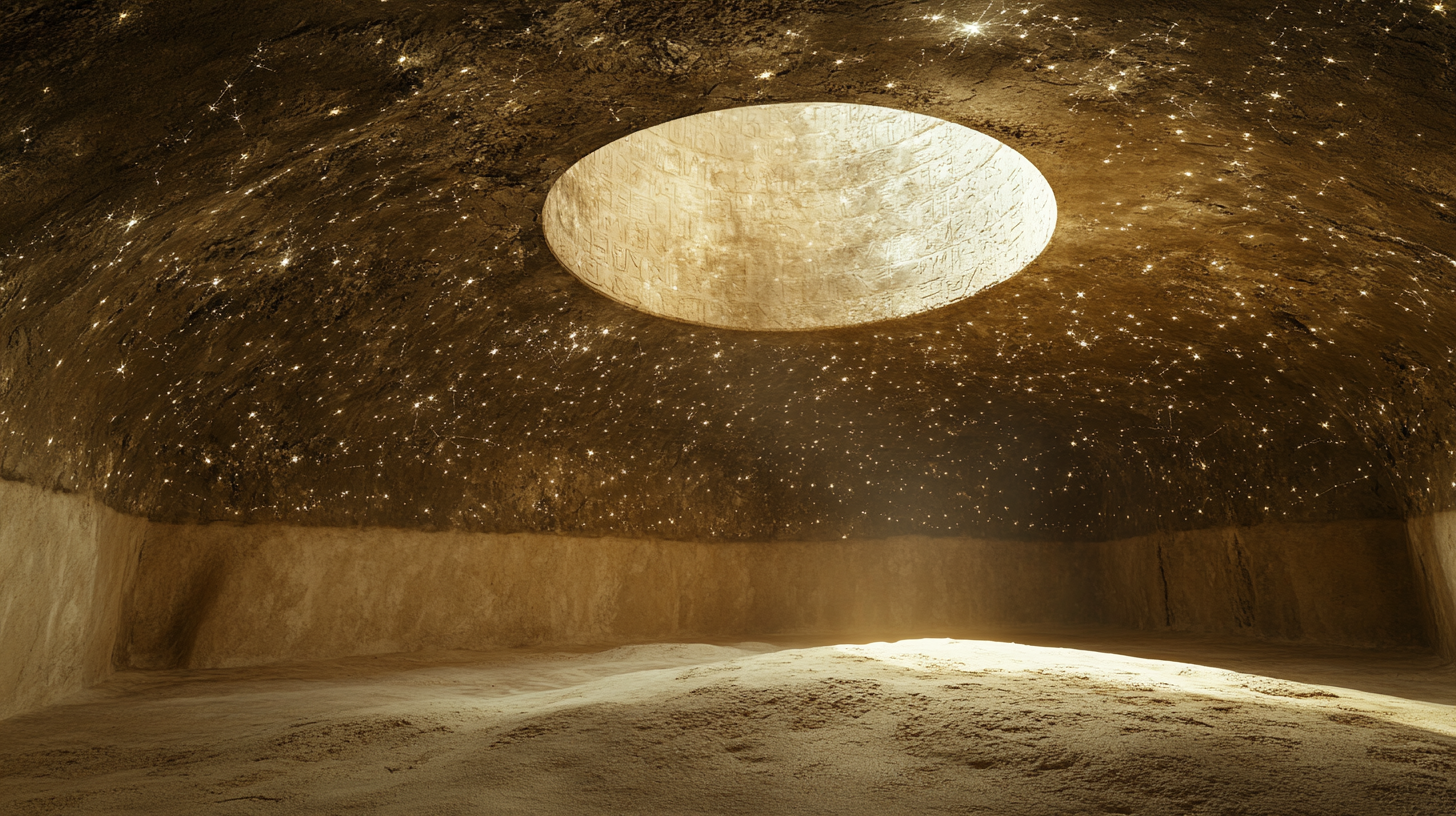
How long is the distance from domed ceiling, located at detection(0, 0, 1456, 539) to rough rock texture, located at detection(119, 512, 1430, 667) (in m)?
0.36

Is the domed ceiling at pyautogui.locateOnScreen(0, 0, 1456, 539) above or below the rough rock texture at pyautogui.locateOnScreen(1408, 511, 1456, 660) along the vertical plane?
above

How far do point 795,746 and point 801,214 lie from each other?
596 centimetres

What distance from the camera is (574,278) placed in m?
6.73

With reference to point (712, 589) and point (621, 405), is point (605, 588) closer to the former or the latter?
point (712, 589)

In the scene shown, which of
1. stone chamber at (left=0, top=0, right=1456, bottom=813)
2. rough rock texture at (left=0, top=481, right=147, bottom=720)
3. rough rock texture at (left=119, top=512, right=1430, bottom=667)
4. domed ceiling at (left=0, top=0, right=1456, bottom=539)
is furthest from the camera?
rough rock texture at (left=119, top=512, right=1430, bottom=667)

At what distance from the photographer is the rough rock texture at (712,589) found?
722 centimetres

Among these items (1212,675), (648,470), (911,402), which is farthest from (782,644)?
(1212,675)

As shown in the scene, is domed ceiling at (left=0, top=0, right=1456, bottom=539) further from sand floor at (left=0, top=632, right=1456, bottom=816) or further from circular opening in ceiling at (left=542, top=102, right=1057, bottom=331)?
sand floor at (left=0, top=632, right=1456, bottom=816)

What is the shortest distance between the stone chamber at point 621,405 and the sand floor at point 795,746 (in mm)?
31

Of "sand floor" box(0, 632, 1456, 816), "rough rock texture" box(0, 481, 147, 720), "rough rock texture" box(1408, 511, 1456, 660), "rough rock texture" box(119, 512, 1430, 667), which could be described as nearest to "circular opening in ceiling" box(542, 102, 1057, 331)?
"sand floor" box(0, 632, 1456, 816)

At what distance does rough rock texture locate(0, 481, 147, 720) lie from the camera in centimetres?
464

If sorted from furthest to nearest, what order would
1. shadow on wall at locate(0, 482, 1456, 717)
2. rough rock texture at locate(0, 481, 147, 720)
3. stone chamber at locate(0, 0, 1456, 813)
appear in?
shadow on wall at locate(0, 482, 1456, 717)
rough rock texture at locate(0, 481, 147, 720)
stone chamber at locate(0, 0, 1456, 813)

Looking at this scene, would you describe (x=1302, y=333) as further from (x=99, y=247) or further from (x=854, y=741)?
(x=99, y=247)

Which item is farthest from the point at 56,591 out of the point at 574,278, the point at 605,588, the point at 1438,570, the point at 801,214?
the point at 1438,570
